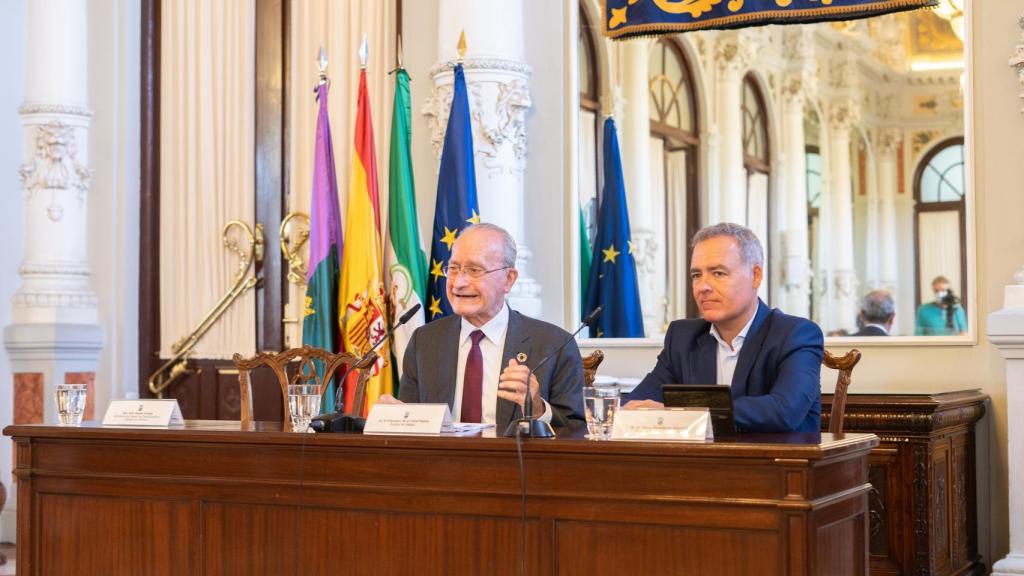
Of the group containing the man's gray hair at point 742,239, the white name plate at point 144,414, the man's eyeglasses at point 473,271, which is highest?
the man's gray hair at point 742,239

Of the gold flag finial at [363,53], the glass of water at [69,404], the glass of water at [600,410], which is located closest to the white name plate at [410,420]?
the glass of water at [600,410]

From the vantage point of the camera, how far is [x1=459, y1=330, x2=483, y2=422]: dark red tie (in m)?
3.76

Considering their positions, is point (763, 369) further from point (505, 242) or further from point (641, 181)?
point (641, 181)

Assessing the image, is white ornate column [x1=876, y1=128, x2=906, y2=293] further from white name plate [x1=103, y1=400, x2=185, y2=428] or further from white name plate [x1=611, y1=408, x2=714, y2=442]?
white name plate [x1=103, y1=400, x2=185, y2=428]

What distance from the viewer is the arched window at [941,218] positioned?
16.9ft

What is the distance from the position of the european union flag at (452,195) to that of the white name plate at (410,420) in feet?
7.73

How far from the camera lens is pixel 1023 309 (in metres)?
4.57

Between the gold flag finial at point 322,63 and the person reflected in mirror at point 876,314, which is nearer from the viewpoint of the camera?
the person reflected in mirror at point 876,314

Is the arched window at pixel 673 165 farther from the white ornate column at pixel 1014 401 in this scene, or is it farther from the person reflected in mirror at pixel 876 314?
the white ornate column at pixel 1014 401

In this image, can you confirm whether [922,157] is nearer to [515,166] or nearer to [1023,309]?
[1023,309]

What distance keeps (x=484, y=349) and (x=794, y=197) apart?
2571 mm

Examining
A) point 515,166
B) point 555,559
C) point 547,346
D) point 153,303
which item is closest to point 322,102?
point 515,166

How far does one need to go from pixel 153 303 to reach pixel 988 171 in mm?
4354

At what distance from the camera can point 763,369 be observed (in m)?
3.47
